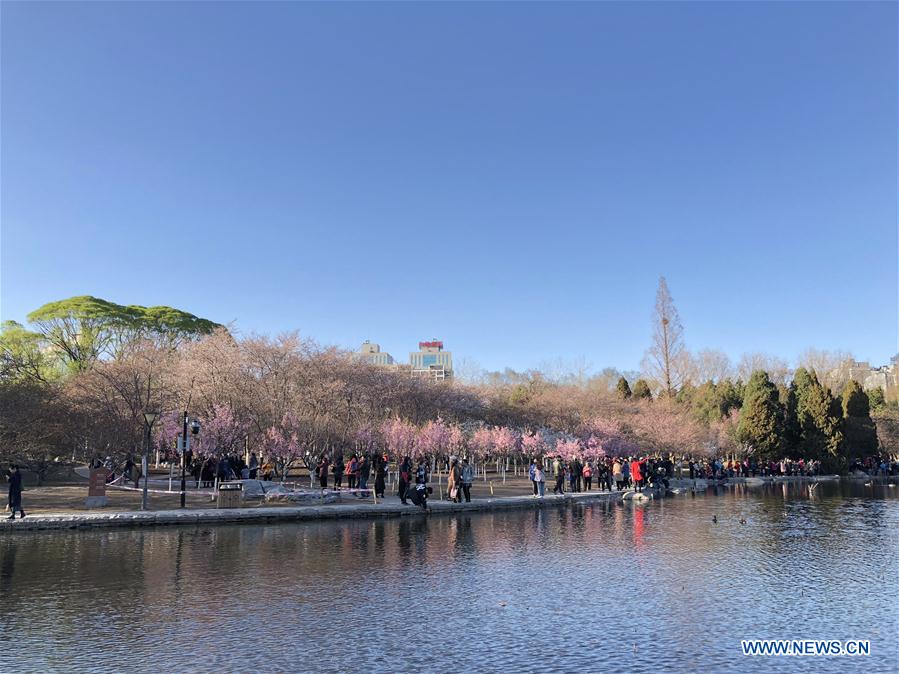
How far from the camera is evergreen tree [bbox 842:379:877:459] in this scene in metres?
71.4

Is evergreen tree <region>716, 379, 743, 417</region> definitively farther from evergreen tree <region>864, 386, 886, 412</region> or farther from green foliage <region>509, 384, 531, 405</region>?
green foliage <region>509, 384, 531, 405</region>

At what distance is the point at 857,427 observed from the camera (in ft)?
236

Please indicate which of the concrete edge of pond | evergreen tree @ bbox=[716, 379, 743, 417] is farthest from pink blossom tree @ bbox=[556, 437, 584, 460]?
evergreen tree @ bbox=[716, 379, 743, 417]

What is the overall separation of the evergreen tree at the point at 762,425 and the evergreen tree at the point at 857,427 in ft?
37.9

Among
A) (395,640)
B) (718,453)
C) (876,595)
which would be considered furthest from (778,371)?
(395,640)

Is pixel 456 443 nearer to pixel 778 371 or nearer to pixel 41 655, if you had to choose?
pixel 41 655

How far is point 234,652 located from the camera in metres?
8.07

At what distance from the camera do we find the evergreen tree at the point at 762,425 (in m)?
62.4

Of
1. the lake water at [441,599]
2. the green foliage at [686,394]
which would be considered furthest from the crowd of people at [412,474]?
the green foliage at [686,394]

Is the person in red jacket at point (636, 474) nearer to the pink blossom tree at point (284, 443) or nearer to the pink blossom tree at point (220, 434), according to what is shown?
the pink blossom tree at point (284, 443)

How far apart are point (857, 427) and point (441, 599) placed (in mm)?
75958

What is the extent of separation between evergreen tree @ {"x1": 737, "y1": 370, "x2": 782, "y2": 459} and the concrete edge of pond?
4451 centimetres

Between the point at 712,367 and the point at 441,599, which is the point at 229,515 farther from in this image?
the point at 712,367

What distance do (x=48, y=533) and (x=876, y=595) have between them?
2079 cm
